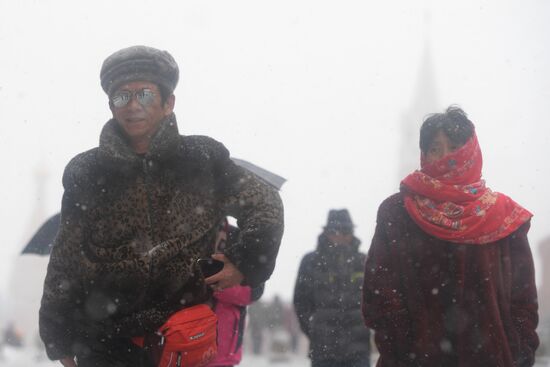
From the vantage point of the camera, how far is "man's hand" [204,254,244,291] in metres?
3.18

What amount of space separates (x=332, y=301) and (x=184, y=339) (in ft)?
14.2

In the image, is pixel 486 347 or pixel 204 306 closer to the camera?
pixel 204 306

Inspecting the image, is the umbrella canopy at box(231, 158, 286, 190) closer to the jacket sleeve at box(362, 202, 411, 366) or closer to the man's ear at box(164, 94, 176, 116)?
the jacket sleeve at box(362, 202, 411, 366)

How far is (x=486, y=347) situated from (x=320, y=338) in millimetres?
3534

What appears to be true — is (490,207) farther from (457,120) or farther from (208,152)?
(208,152)

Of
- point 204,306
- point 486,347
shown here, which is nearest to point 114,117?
point 204,306

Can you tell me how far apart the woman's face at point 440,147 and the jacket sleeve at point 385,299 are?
1.14 feet

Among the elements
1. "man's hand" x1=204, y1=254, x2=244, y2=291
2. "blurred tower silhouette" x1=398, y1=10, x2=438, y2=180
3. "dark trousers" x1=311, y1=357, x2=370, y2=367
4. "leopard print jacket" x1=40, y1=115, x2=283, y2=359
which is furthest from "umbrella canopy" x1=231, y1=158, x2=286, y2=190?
"blurred tower silhouette" x1=398, y1=10, x2=438, y2=180

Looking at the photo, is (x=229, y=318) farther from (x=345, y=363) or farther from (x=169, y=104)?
(x=345, y=363)

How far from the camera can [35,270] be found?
14200 cm

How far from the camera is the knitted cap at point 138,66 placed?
3.40 m

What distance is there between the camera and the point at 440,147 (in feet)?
13.4

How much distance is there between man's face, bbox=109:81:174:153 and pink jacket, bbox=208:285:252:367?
74 cm

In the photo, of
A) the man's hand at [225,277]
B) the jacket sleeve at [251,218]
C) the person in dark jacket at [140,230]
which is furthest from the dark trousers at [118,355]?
the jacket sleeve at [251,218]
